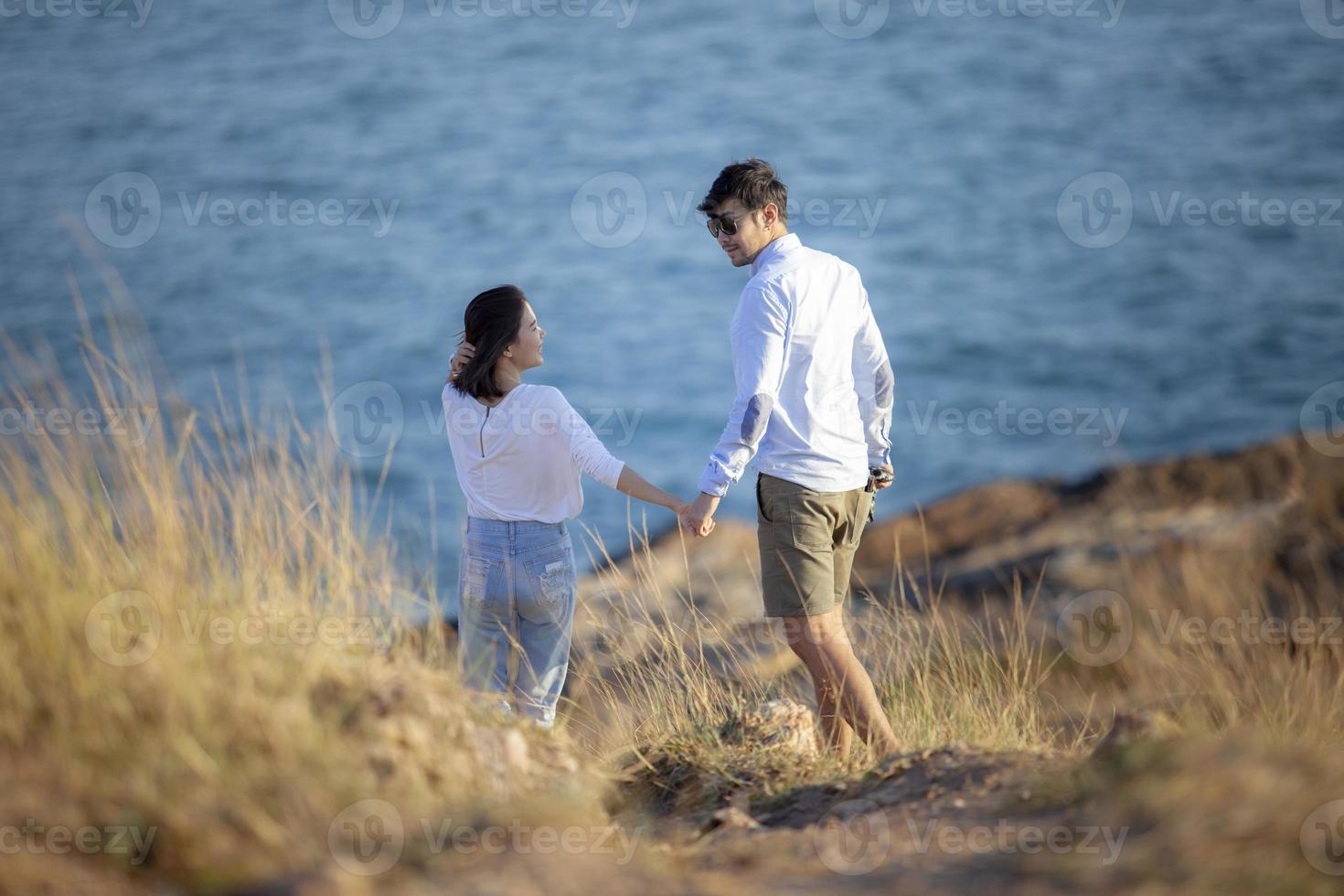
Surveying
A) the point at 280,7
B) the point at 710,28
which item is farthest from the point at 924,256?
the point at 280,7

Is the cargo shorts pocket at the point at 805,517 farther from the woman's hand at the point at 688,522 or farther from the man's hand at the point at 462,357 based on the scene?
the man's hand at the point at 462,357

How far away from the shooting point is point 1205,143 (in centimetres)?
4509

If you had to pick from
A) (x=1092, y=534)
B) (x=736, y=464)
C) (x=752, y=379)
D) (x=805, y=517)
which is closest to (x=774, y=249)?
(x=752, y=379)

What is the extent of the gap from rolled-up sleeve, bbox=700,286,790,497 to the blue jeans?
599 mm

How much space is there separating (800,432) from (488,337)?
1.14 m

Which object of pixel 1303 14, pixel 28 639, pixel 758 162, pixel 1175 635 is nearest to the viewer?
pixel 28 639

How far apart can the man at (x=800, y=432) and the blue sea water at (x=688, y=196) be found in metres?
22.0

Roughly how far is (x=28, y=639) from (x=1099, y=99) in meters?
51.7

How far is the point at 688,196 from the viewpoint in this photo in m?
45.0

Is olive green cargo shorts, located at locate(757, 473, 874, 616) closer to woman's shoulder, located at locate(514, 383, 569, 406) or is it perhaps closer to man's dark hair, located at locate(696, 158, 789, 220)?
woman's shoulder, located at locate(514, 383, 569, 406)

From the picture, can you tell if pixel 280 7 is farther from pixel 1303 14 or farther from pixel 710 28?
pixel 1303 14

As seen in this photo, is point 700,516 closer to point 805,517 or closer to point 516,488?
point 805,517

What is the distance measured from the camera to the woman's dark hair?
376cm

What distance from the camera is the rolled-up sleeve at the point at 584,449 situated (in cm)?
377
